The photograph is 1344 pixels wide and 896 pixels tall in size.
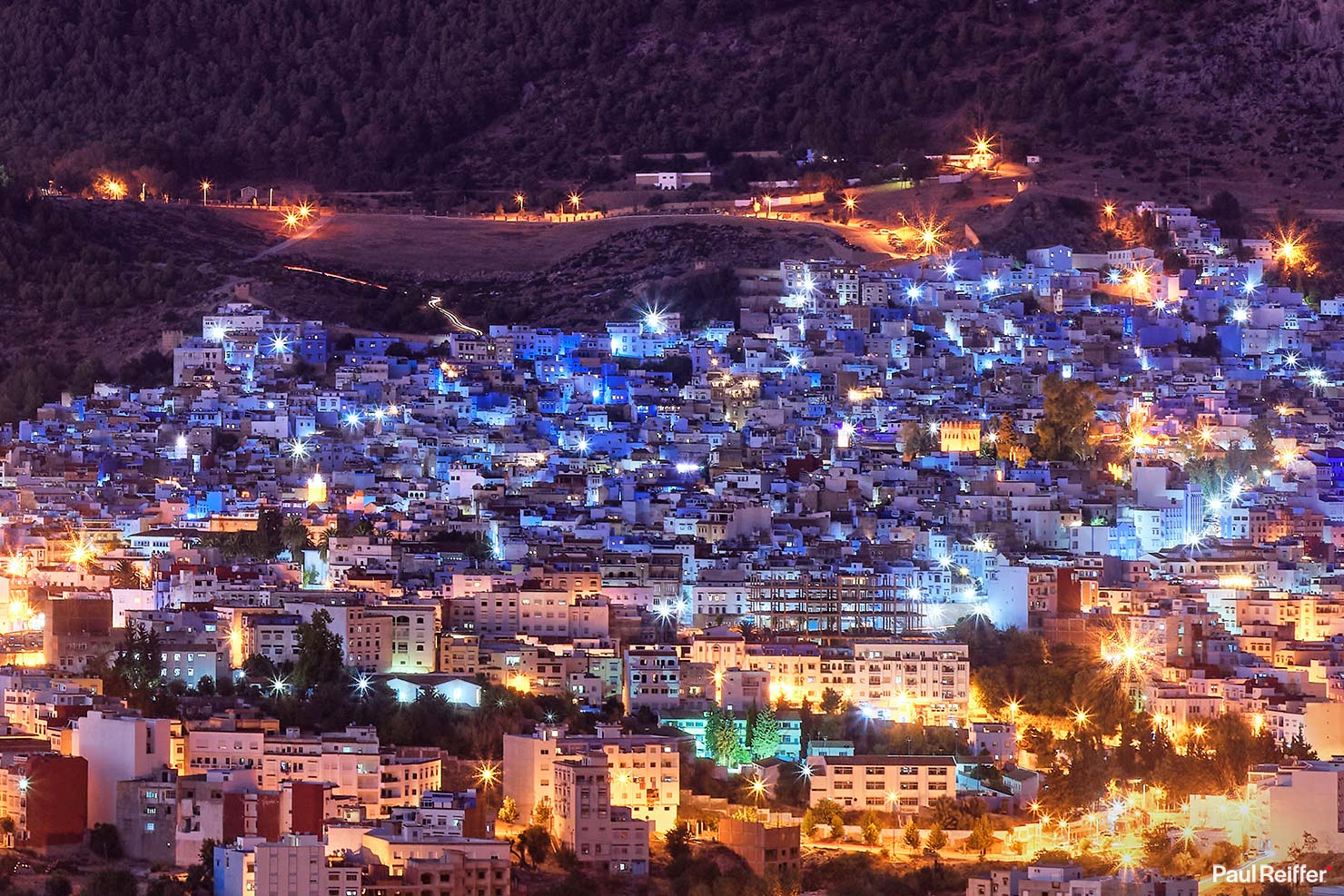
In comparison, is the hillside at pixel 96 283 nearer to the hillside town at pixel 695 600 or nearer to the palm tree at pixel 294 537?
the hillside town at pixel 695 600

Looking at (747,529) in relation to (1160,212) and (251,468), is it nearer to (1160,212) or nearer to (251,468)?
(251,468)

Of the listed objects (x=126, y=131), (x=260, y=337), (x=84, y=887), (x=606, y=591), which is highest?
(x=126, y=131)

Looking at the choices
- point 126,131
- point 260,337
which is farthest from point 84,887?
point 126,131

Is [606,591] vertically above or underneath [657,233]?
underneath

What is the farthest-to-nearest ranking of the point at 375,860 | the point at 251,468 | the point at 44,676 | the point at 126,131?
the point at 126,131
the point at 251,468
the point at 44,676
the point at 375,860

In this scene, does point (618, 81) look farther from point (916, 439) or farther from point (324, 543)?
point (324, 543)

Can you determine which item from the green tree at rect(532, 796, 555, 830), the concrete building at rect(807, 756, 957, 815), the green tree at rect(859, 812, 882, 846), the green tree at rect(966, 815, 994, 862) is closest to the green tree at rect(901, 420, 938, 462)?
the concrete building at rect(807, 756, 957, 815)
